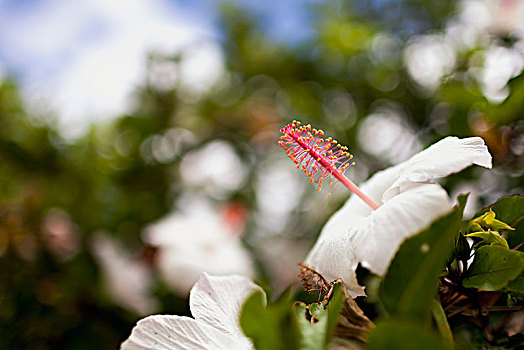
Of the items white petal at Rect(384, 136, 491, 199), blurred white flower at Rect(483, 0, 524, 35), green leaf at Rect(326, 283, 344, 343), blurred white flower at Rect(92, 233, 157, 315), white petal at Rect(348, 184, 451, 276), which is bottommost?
blurred white flower at Rect(92, 233, 157, 315)

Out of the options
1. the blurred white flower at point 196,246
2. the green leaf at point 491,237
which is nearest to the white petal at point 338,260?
the green leaf at point 491,237

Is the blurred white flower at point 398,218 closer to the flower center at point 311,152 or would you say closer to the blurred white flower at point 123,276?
the flower center at point 311,152

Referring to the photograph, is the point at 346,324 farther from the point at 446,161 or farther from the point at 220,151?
the point at 220,151

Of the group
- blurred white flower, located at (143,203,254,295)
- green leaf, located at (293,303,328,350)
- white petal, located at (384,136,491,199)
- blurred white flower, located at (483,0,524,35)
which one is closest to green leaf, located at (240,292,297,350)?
green leaf, located at (293,303,328,350)

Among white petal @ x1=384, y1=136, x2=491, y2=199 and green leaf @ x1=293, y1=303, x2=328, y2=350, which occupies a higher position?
white petal @ x1=384, y1=136, x2=491, y2=199

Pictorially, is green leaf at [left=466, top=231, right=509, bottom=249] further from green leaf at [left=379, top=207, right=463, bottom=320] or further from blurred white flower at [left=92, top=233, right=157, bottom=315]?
blurred white flower at [left=92, top=233, right=157, bottom=315]

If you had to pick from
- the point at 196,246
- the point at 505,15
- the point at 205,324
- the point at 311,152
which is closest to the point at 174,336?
the point at 205,324
